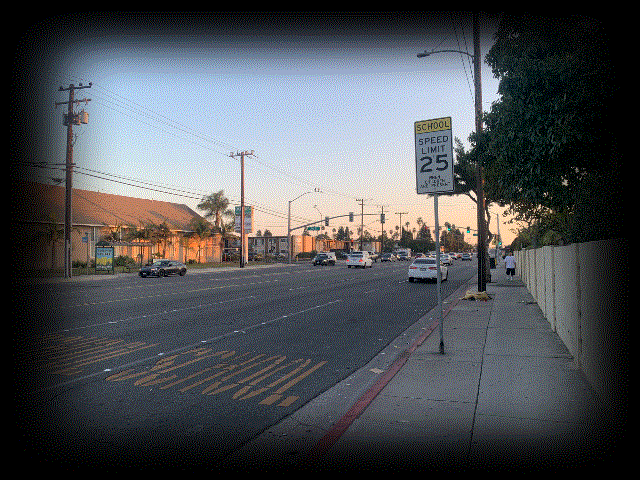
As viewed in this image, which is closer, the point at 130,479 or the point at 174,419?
the point at 130,479

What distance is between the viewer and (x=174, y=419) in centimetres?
538

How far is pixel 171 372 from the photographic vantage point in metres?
7.36

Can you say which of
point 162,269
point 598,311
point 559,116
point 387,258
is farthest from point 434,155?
point 387,258

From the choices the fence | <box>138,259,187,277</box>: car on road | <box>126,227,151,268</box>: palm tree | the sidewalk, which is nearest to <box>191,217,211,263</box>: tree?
<box>126,227,151,268</box>: palm tree

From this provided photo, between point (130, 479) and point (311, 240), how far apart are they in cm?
11142

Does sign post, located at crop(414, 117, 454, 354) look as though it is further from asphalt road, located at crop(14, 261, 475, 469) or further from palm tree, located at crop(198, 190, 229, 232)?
palm tree, located at crop(198, 190, 229, 232)

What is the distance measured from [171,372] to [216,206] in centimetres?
5741

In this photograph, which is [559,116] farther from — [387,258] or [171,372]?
[387,258]

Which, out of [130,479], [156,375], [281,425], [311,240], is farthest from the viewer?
[311,240]

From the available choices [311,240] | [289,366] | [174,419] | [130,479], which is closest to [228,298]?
[289,366]

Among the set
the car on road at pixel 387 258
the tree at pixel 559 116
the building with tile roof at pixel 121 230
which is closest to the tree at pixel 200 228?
the building with tile roof at pixel 121 230

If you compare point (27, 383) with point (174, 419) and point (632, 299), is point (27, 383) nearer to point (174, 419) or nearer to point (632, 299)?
point (174, 419)

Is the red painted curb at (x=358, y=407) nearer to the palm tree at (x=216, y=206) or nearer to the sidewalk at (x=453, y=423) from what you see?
the sidewalk at (x=453, y=423)

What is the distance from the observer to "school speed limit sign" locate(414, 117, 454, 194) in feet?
27.6
